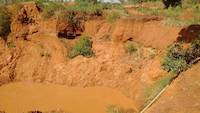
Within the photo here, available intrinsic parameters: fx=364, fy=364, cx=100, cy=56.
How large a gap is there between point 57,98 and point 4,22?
5209 mm

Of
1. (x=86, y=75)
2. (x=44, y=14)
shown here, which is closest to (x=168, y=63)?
(x=86, y=75)

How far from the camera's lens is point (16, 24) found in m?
18.4

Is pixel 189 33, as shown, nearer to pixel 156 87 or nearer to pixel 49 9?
pixel 156 87

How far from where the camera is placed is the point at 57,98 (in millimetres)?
15336

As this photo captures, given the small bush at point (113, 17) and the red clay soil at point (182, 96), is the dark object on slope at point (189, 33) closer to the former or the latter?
the small bush at point (113, 17)

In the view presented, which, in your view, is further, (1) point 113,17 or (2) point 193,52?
(1) point 113,17

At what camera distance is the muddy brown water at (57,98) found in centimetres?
1452

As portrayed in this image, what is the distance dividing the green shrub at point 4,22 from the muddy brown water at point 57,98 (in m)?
3.08

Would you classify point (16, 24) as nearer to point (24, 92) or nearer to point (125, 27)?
point (24, 92)

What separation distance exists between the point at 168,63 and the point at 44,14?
8227 millimetres

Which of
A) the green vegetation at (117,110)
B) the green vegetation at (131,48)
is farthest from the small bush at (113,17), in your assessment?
the green vegetation at (117,110)

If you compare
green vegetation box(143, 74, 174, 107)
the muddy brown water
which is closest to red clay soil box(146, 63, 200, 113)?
green vegetation box(143, 74, 174, 107)

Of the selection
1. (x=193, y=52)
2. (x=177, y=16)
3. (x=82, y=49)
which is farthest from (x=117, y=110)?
(x=177, y=16)

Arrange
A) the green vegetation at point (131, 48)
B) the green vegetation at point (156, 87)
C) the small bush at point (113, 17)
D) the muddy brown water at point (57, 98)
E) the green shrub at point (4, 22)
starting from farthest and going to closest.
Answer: the small bush at point (113, 17) < the green shrub at point (4, 22) < the green vegetation at point (131, 48) < the muddy brown water at point (57, 98) < the green vegetation at point (156, 87)
